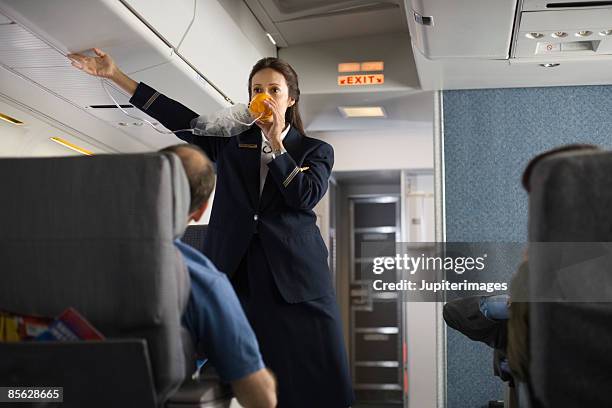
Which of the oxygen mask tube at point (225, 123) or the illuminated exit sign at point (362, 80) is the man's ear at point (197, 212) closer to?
the oxygen mask tube at point (225, 123)

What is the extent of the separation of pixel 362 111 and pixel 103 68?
298cm

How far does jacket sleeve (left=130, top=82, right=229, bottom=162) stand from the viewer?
7.14 ft

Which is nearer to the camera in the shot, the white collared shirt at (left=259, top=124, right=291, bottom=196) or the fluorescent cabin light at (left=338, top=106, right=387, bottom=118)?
the white collared shirt at (left=259, top=124, right=291, bottom=196)

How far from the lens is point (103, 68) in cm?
266

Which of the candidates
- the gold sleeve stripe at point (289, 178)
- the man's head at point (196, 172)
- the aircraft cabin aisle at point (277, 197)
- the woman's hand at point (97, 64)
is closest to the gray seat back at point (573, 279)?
the aircraft cabin aisle at point (277, 197)

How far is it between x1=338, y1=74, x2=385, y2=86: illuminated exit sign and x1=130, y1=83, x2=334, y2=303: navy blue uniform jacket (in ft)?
9.44

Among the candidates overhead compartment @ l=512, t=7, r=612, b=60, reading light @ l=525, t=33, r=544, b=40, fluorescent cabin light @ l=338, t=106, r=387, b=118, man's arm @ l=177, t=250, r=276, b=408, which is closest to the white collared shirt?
man's arm @ l=177, t=250, r=276, b=408

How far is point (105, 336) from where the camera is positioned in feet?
4.00

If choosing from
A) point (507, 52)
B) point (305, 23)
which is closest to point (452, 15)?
point (507, 52)

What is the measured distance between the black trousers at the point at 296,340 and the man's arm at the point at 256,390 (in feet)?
1.46

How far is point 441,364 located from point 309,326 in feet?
9.76

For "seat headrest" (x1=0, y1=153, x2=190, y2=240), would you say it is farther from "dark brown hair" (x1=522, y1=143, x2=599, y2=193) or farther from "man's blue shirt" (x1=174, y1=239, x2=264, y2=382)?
"dark brown hair" (x1=522, y1=143, x2=599, y2=193)

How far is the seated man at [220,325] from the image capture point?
131 centimetres

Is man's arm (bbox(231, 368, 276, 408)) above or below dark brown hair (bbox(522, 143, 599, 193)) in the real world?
below
